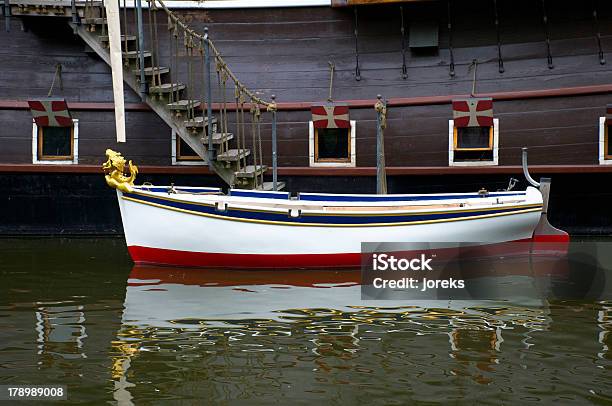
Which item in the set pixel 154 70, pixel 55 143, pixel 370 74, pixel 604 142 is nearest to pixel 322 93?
pixel 370 74

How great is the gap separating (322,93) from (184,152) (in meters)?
2.49

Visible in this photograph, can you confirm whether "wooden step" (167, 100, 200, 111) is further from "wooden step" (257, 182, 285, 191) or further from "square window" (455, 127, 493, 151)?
"square window" (455, 127, 493, 151)

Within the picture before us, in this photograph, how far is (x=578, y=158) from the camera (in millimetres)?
12914

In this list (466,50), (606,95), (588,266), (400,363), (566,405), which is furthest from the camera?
(466,50)

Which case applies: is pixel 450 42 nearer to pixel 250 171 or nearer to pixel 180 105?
pixel 250 171

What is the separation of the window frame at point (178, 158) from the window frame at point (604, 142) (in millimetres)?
6205

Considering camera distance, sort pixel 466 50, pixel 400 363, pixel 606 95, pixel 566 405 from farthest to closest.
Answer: pixel 466 50
pixel 606 95
pixel 400 363
pixel 566 405

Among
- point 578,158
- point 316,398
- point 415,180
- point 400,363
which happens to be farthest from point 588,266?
point 316,398

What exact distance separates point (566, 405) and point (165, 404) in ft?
8.77

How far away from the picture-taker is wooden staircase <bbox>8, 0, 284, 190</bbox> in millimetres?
13000

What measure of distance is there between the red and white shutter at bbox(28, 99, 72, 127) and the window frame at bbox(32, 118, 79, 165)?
12 centimetres

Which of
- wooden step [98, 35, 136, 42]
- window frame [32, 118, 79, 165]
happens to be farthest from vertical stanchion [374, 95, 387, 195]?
window frame [32, 118, 79, 165]

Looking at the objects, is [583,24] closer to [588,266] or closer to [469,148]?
[469,148]

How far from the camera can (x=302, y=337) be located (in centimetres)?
744
